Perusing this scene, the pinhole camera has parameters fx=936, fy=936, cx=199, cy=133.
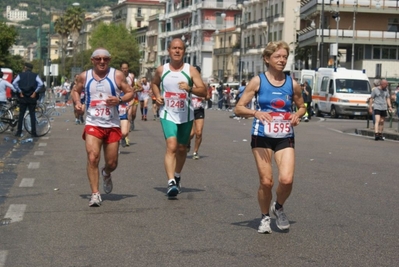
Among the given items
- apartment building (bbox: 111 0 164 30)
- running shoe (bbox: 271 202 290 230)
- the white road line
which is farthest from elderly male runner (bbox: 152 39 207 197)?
apartment building (bbox: 111 0 164 30)

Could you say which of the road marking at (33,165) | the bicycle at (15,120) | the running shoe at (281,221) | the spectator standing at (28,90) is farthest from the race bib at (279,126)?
the bicycle at (15,120)

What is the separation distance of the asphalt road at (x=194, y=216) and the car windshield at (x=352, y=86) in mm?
A: 26834

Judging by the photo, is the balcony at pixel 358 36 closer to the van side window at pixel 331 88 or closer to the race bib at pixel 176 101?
the van side window at pixel 331 88

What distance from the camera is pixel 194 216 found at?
9992mm

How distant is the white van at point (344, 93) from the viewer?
44.2 meters

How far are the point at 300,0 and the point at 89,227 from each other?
3206 inches

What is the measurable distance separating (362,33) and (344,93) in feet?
112

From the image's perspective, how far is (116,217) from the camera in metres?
9.90

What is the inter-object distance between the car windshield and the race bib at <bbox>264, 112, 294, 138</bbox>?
3603 cm

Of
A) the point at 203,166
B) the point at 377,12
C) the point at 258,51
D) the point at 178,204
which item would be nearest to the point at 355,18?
the point at 377,12

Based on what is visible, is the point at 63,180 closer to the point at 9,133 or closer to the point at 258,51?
the point at 9,133

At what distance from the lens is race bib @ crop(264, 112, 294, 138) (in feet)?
29.3

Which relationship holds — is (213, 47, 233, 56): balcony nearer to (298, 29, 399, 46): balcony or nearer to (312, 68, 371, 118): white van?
(298, 29, 399, 46): balcony

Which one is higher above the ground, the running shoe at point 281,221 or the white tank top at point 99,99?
the white tank top at point 99,99
